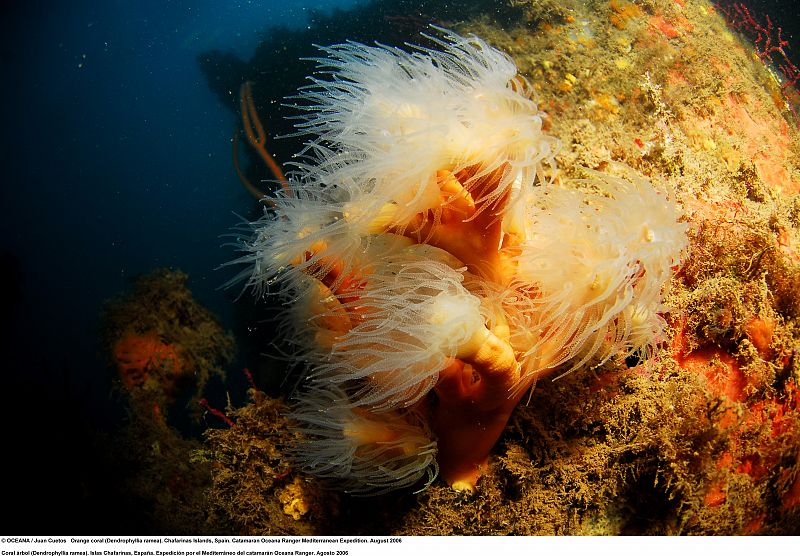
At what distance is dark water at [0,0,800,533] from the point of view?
2.36m

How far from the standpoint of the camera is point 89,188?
3.87 meters

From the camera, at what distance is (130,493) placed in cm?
221

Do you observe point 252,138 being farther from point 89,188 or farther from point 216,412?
point 216,412

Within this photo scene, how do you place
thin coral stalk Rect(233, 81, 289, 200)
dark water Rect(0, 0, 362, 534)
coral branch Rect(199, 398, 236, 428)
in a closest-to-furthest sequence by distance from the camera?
coral branch Rect(199, 398, 236, 428)
dark water Rect(0, 0, 362, 534)
thin coral stalk Rect(233, 81, 289, 200)

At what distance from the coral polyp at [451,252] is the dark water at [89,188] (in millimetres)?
1596

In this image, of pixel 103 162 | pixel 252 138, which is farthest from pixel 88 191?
pixel 252 138

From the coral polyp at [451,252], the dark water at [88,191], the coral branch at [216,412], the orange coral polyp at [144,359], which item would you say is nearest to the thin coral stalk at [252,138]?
the dark water at [88,191]

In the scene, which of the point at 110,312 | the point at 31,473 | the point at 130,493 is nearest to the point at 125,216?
the point at 110,312

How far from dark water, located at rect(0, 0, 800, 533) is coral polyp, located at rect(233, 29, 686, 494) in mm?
1596

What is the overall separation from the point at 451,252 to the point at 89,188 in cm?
399

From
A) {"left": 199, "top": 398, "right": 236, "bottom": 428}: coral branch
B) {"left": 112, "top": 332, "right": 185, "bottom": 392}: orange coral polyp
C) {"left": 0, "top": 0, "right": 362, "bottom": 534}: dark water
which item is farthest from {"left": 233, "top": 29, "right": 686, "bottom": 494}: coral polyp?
{"left": 0, "top": 0, "right": 362, "bottom": 534}: dark water

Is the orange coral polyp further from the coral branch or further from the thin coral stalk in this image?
the thin coral stalk

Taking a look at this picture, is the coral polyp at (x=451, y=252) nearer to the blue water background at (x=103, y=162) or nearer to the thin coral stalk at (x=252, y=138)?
the blue water background at (x=103, y=162)

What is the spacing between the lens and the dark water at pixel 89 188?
7.75 ft
